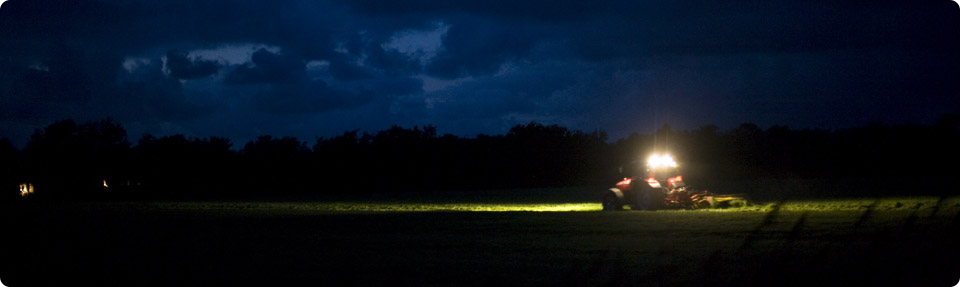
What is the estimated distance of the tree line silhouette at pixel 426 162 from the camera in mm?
58594

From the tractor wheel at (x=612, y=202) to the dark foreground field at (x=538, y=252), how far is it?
5.20 meters

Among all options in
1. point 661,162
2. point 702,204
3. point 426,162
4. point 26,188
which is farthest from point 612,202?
point 26,188

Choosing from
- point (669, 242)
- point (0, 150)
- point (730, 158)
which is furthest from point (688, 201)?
point (0, 150)

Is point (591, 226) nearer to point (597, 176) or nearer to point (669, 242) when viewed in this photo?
point (669, 242)

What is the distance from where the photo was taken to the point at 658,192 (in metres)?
23.7

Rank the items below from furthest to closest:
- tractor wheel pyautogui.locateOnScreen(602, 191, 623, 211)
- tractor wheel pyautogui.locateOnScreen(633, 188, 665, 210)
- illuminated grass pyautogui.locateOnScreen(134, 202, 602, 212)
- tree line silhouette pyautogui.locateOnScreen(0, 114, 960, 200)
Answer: tree line silhouette pyautogui.locateOnScreen(0, 114, 960, 200) → illuminated grass pyautogui.locateOnScreen(134, 202, 602, 212) → tractor wheel pyautogui.locateOnScreen(602, 191, 623, 211) → tractor wheel pyautogui.locateOnScreen(633, 188, 665, 210)

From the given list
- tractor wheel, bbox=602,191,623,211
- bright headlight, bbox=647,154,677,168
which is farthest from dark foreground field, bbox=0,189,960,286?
tractor wheel, bbox=602,191,623,211

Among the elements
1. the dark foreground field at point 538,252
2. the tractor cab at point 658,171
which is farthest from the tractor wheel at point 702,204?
the dark foreground field at point 538,252

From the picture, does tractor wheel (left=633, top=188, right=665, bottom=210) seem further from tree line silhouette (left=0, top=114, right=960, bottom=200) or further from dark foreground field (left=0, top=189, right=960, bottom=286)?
tree line silhouette (left=0, top=114, right=960, bottom=200)

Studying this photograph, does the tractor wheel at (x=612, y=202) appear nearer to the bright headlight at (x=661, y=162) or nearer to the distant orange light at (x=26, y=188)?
the bright headlight at (x=661, y=162)

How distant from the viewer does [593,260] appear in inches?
438

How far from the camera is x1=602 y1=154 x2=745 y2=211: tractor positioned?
23.5 meters

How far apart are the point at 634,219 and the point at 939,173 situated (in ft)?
117

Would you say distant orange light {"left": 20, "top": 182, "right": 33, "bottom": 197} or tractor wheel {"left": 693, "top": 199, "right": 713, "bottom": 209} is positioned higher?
distant orange light {"left": 20, "top": 182, "right": 33, "bottom": 197}
